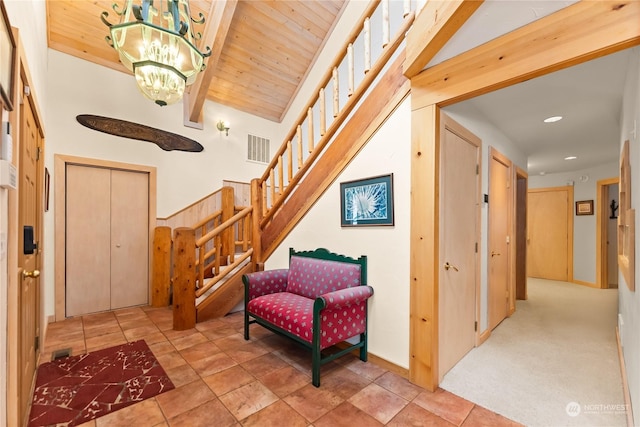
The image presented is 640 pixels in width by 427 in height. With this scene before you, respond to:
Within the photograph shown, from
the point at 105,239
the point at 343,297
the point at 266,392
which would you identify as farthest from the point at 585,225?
the point at 105,239

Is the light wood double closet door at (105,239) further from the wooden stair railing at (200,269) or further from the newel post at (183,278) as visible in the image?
the newel post at (183,278)

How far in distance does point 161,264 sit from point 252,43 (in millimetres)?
3807

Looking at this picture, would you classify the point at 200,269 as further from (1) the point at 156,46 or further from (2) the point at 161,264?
(1) the point at 156,46

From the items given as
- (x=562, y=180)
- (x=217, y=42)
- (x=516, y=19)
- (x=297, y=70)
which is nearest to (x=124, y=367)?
(x=516, y=19)

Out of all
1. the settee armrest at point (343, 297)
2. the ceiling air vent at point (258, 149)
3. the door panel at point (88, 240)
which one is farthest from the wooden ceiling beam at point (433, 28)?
the door panel at point (88, 240)

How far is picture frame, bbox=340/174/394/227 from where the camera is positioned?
7.34ft

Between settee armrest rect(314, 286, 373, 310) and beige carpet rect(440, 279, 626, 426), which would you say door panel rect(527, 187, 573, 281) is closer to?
beige carpet rect(440, 279, 626, 426)

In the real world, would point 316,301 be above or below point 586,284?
above

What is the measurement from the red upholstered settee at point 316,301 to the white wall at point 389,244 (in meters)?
0.10

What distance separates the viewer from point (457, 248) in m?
2.30

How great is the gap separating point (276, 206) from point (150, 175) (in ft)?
7.21

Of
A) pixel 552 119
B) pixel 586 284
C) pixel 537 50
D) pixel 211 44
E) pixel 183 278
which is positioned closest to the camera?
pixel 537 50

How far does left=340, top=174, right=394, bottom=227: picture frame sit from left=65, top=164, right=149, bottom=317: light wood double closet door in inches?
127

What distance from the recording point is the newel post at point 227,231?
3934 mm
